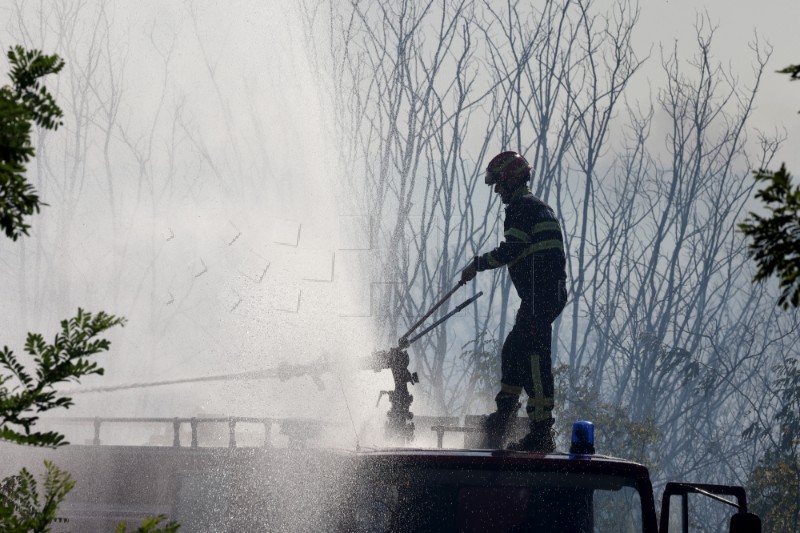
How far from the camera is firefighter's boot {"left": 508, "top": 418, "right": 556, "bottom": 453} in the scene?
6.13 m

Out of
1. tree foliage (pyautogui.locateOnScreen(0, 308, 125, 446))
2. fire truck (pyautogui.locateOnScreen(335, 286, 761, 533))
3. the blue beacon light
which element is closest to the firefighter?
the blue beacon light

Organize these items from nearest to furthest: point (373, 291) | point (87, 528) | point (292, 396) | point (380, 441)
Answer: point (380, 441), point (87, 528), point (292, 396), point (373, 291)

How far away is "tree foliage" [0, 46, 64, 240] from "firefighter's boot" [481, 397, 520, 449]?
4.42 meters

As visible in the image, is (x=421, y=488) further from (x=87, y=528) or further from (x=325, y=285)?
(x=325, y=285)

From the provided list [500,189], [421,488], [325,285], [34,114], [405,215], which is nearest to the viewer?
[34,114]

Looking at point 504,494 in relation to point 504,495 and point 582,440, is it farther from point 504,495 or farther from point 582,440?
point 582,440

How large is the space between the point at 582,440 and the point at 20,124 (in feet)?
11.2

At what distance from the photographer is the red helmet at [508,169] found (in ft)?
24.0

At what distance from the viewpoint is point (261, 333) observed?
18.2 meters

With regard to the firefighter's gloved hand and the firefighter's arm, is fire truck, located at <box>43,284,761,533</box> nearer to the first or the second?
the firefighter's gloved hand

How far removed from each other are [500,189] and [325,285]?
503 inches

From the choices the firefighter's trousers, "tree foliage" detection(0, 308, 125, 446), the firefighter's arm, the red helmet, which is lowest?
"tree foliage" detection(0, 308, 125, 446)

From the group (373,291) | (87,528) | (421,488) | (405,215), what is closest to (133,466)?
(87,528)

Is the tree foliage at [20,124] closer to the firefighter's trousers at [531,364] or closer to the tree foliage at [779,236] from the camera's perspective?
the tree foliage at [779,236]
